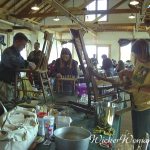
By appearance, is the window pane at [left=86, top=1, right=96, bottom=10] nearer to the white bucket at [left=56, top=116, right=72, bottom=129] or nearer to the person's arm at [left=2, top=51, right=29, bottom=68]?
the person's arm at [left=2, top=51, right=29, bottom=68]

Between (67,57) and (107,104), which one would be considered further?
(67,57)

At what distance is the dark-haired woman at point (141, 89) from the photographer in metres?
2.19

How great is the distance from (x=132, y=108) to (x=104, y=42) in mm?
11713

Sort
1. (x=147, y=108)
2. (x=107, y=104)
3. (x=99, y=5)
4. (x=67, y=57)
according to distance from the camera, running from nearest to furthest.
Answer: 1. (x=107, y=104)
2. (x=147, y=108)
3. (x=67, y=57)
4. (x=99, y=5)

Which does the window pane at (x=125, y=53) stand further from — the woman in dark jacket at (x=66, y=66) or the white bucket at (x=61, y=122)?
the white bucket at (x=61, y=122)

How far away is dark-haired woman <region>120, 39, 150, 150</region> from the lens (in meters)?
2.19

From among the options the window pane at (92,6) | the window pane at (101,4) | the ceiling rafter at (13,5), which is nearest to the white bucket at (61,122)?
the ceiling rafter at (13,5)

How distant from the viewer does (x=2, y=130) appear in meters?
1.38

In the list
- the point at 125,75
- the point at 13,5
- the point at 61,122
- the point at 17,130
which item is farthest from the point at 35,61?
the point at 13,5

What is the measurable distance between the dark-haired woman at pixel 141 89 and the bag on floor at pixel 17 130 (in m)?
1.05

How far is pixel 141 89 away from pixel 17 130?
3.97 ft

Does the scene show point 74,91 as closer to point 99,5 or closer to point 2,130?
point 2,130

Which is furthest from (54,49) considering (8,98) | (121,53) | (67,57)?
(8,98)

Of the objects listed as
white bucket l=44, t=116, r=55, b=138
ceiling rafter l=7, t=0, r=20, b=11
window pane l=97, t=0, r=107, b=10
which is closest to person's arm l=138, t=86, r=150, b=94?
white bucket l=44, t=116, r=55, b=138
